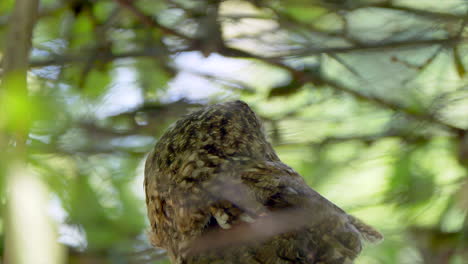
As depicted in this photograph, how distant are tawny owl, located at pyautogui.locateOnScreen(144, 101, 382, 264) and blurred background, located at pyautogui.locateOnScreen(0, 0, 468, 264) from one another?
0.09 meters

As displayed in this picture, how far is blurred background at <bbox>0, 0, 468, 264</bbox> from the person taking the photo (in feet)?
2.64

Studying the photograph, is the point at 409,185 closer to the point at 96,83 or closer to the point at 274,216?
the point at 274,216

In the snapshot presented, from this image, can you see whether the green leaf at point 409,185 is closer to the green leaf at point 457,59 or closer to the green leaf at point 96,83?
the green leaf at point 457,59

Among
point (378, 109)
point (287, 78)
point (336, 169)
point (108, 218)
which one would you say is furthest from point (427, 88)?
point (108, 218)

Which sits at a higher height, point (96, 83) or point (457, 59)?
point (457, 59)

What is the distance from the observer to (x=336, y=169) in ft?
3.39

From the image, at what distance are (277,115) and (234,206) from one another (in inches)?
21.2

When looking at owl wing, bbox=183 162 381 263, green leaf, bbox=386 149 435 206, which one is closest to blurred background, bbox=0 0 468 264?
green leaf, bbox=386 149 435 206

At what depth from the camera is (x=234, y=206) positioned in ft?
2.81

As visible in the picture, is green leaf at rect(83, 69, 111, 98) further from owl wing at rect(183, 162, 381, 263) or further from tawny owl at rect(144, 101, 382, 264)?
owl wing at rect(183, 162, 381, 263)

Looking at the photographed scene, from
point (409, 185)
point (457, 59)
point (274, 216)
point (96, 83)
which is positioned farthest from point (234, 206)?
point (96, 83)

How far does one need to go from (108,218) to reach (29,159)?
237 mm

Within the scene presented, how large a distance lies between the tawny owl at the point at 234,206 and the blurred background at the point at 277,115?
0.09 metres

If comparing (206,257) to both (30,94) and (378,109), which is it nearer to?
(30,94)
